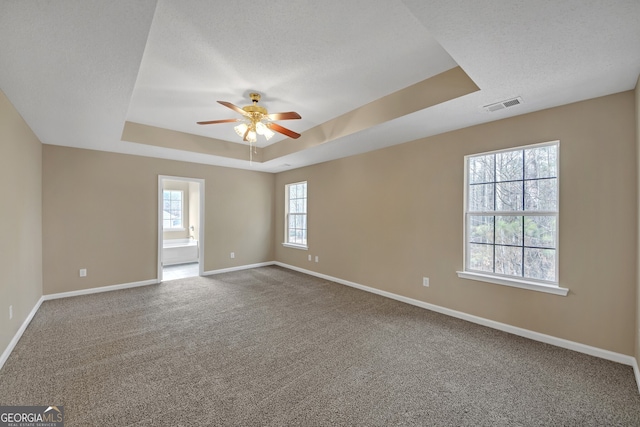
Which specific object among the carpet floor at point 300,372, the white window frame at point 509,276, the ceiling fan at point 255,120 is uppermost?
the ceiling fan at point 255,120

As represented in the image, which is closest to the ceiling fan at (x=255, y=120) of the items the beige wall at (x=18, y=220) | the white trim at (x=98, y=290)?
the beige wall at (x=18, y=220)

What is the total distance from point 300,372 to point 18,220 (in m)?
3.39

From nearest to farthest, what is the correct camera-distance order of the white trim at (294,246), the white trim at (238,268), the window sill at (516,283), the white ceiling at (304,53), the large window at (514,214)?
the white ceiling at (304,53), the window sill at (516,283), the large window at (514,214), the white trim at (238,268), the white trim at (294,246)

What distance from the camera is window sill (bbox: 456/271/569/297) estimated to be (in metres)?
2.65

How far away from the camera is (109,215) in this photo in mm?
4523

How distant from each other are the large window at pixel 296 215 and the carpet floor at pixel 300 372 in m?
2.65

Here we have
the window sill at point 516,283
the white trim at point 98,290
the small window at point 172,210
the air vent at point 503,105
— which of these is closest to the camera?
the air vent at point 503,105

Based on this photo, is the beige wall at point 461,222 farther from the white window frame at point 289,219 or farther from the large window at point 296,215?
the large window at point 296,215

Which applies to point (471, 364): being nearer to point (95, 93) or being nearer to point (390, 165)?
point (390, 165)

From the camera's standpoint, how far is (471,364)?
235 centimetres

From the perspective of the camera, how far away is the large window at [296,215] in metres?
6.04

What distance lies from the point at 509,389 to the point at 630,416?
0.66 metres

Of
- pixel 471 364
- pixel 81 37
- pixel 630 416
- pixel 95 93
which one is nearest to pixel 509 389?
pixel 471 364

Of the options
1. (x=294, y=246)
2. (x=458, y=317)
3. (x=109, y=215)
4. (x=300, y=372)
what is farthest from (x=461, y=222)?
(x=109, y=215)
